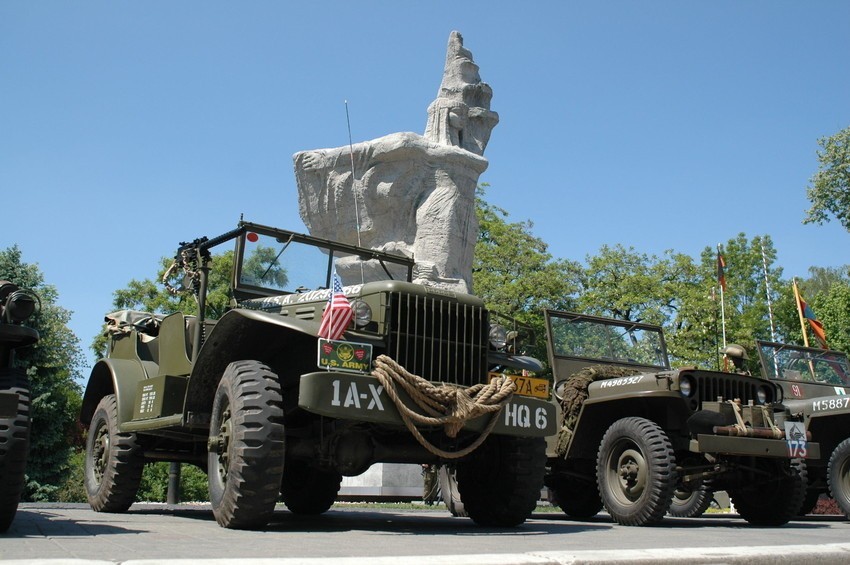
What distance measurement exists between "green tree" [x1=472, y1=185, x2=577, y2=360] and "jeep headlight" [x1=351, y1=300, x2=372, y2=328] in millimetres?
26248

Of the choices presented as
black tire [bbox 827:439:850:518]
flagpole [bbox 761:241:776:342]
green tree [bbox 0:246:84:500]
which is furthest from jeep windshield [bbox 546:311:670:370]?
flagpole [bbox 761:241:776:342]

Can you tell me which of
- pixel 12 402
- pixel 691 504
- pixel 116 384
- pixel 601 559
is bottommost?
pixel 601 559

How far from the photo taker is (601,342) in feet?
38.3

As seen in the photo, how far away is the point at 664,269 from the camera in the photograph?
39.7 m

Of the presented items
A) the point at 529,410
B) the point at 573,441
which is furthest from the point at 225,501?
the point at 573,441

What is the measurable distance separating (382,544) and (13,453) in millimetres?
2171

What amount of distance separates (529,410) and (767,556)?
7.98 ft

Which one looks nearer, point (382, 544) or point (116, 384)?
point (382, 544)

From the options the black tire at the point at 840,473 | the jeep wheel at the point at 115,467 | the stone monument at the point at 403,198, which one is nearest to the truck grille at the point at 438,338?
the jeep wheel at the point at 115,467

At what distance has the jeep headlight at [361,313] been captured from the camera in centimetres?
684

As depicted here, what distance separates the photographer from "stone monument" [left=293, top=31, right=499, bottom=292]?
2559 centimetres

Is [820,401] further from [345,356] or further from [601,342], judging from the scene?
[345,356]

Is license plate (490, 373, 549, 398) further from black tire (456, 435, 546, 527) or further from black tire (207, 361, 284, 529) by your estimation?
black tire (207, 361, 284, 529)

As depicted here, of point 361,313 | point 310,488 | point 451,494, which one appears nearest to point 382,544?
point 361,313
